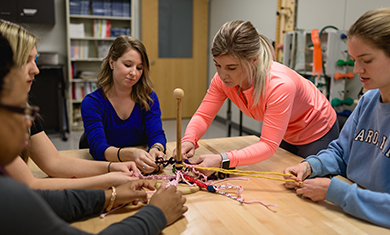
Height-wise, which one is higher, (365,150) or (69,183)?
(365,150)

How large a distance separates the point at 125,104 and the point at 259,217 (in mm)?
1023

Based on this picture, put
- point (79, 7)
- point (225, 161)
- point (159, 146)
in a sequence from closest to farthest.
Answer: point (225, 161) → point (159, 146) → point (79, 7)

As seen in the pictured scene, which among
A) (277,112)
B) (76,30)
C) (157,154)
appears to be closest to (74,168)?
(157,154)

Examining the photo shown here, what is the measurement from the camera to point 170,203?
994 millimetres

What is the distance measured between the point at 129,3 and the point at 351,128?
450 cm

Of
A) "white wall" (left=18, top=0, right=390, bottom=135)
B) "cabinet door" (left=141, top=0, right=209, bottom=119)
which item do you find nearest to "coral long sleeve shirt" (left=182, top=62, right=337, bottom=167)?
"white wall" (left=18, top=0, right=390, bottom=135)

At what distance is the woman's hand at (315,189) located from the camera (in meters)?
1.14

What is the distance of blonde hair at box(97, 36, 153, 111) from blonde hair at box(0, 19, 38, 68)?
28.0 inches

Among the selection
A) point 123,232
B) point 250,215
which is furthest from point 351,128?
point 123,232

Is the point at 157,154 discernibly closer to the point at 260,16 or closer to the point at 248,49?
the point at 248,49

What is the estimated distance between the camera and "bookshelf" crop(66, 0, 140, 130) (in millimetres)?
4803

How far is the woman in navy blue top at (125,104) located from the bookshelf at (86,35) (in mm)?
3334

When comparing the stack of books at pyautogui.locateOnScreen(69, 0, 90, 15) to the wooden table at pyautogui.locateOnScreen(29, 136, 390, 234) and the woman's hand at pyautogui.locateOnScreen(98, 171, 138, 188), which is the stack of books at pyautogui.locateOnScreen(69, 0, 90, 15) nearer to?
the woman's hand at pyautogui.locateOnScreen(98, 171, 138, 188)

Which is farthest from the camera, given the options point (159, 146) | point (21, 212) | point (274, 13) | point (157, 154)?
point (274, 13)
